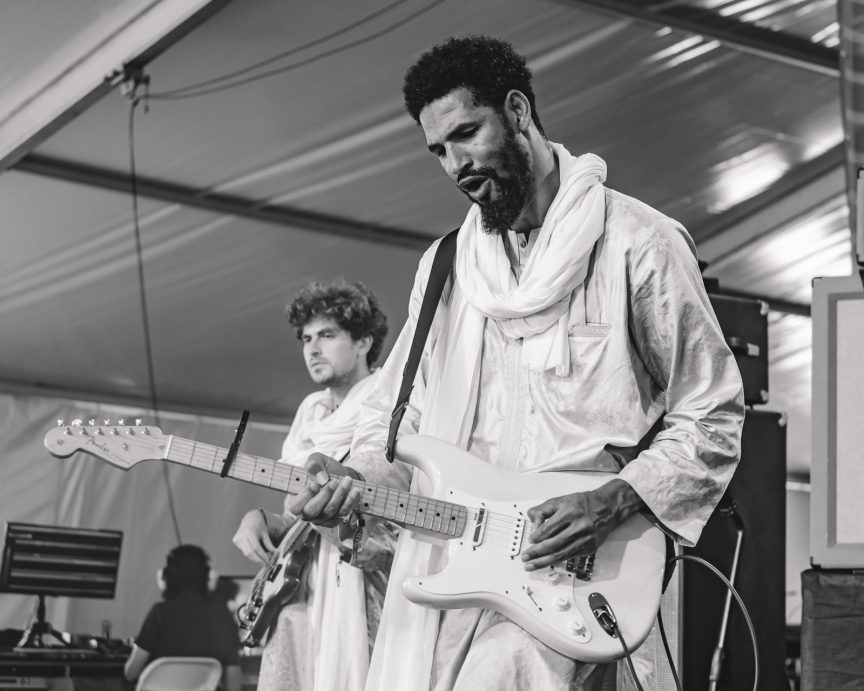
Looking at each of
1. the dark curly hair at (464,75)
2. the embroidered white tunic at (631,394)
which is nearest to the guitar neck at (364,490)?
the embroidered white tunic at (631,394)

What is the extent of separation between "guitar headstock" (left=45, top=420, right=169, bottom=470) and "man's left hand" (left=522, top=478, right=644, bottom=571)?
2.65 feet

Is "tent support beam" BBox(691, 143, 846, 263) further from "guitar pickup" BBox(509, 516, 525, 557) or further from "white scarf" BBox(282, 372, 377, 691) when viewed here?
"guitar pickup" BBox(509, 516, 525, 557)

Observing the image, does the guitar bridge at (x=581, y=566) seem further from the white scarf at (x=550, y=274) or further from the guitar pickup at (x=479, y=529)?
the white scarf at (x=550, y=274)

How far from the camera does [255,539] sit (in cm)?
405

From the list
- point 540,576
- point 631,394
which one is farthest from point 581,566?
point 631,394

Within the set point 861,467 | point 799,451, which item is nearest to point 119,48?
point 861,467

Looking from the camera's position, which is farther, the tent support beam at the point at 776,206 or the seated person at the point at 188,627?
the tent support beam at the point at 776,206

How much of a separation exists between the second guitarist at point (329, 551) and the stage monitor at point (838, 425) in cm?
113

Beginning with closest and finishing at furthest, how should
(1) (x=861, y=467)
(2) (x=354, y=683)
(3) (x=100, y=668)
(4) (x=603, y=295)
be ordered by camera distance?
(4) (x=603, y=295) < (1) (x=861, y=467) < (2) (x=354, y=683) < (3) (x=100, y=668)

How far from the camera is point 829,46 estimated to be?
750cm

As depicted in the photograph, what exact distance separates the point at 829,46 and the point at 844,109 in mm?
400

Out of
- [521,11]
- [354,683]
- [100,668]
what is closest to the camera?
[354,683]

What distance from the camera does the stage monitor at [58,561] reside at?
298 inches

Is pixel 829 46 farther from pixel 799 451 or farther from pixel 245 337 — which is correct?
pixel 799 451
